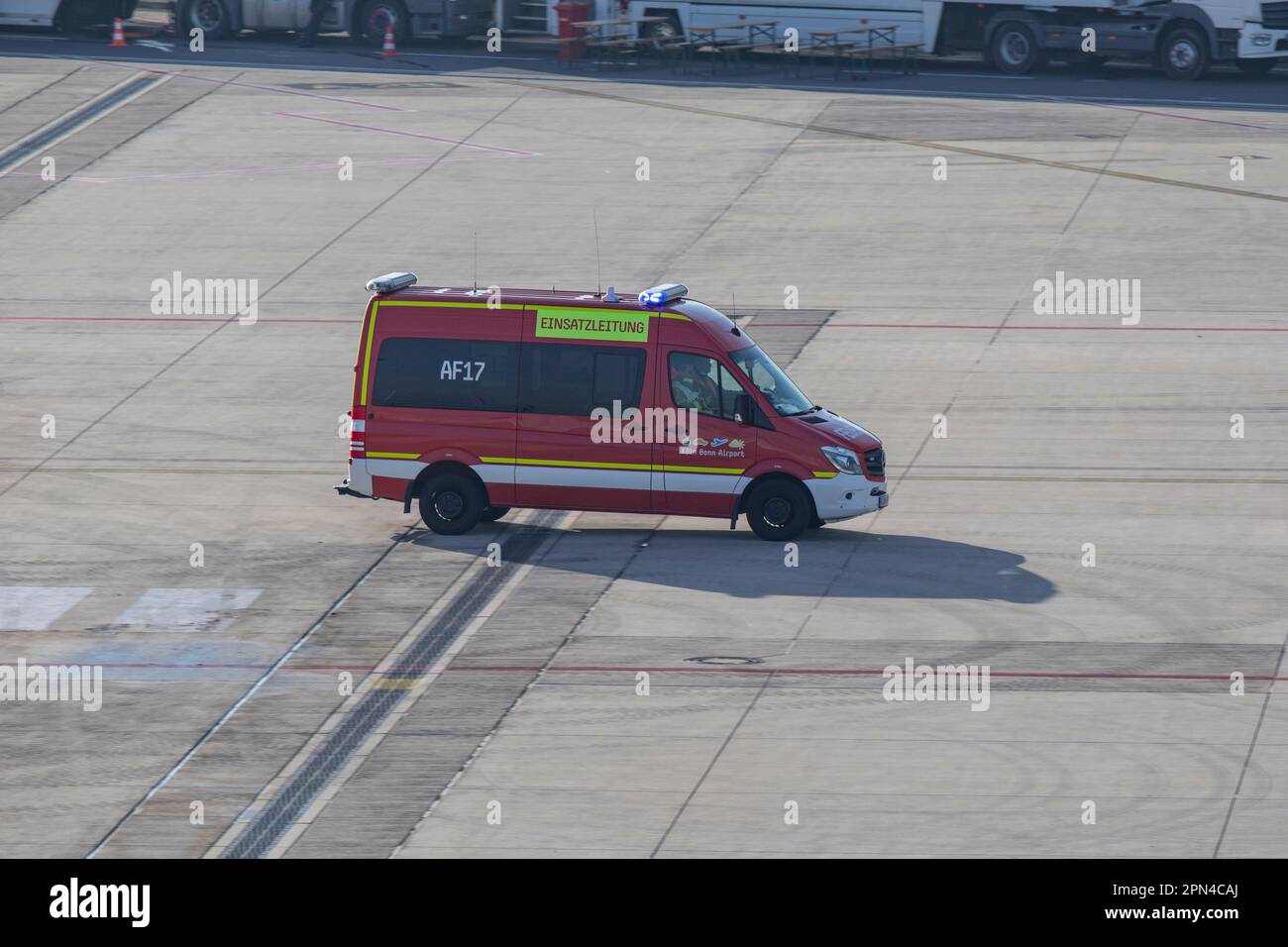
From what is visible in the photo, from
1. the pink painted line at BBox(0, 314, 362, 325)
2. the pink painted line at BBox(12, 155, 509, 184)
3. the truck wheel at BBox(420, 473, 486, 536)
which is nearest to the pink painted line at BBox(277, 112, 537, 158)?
the pink painted line at BBox(12, 155, 509, 184)

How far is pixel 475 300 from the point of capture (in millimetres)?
21875

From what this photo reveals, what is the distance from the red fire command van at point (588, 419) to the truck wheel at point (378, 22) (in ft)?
97.6

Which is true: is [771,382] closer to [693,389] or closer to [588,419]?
[693,389]

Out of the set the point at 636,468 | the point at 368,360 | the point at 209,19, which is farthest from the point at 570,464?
the point at 209,19

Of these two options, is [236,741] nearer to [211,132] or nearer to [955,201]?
[955,201]

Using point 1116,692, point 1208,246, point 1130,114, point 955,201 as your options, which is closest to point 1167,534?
point 1116,692

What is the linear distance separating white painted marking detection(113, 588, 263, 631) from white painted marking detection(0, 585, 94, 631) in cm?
66

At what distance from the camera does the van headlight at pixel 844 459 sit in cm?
2114

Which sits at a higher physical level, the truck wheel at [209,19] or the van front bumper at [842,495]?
the truck wheel at [209,19]

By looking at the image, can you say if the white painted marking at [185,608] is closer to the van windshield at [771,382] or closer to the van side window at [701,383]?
the van side window at [701,383]

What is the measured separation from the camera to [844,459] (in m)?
21.2

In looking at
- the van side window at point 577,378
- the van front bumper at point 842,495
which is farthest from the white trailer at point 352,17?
the van front bumper at point 842,495

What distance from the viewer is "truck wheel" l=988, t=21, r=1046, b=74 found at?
150 ft

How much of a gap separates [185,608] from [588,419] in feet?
15.6
